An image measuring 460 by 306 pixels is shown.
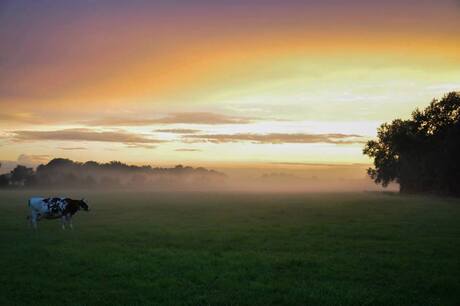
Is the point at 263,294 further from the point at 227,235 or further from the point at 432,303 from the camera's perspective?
the point at 227,235

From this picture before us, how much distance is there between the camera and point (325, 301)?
43.2 feet

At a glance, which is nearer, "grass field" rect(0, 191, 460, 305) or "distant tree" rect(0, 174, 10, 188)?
"grass field" rect(0, 191, 460, 305)

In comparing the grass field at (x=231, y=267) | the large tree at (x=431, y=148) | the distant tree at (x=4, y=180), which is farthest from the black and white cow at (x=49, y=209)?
the distant tree at (x=4, y=180)

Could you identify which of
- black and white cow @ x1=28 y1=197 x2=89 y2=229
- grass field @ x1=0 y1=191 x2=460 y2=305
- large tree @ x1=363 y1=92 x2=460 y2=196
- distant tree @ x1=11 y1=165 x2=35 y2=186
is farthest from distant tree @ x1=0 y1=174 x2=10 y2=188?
grass field @ x1=0 y1=191 x2=460 y2=305

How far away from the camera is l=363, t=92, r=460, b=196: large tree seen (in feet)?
255

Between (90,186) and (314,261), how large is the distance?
189m

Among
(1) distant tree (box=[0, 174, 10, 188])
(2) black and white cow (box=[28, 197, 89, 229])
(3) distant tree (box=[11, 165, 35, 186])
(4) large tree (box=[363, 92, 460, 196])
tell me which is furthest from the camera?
(3) distant tree (box=[11, 165, 35, 186])

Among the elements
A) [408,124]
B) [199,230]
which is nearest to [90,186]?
[408,124]

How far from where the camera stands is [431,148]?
86.2 m

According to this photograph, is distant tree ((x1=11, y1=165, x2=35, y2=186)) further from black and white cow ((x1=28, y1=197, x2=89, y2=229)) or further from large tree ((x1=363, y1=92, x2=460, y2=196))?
black and white cow ((x1=28, y1=197, x2=89, y2=229))

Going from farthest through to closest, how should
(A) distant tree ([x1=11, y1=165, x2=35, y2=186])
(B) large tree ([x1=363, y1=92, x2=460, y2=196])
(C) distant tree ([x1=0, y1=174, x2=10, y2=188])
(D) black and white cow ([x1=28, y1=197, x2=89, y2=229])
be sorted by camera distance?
(A) distant tree ([x1=11, y1=165, x2=35, y2=186])
(C) distant tree ([x1=0, y1=174, x2=10, y2=188])
(B) large tree ([x1=363, y1=92, x2=460, y2=196])
(D) black and white cow ([x1=28, y1=197, x2=89, y2=229])

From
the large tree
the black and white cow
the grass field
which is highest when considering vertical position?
the large tree

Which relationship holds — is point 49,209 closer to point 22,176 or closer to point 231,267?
point 231,267

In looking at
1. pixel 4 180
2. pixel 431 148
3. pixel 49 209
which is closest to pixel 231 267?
pixel 49 209
